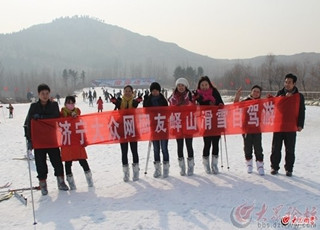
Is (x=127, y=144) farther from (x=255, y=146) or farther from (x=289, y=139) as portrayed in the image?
(x=289, y=139)

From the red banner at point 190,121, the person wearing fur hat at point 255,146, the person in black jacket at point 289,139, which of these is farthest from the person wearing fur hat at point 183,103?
the person in black jacket at point 289,139

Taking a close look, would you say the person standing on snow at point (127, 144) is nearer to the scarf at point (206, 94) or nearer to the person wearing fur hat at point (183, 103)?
the person wearing fur hat at point (183, 103)

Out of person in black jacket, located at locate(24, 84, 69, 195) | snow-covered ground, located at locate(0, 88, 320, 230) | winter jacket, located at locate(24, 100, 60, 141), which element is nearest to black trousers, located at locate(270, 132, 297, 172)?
snow-covered ground, located at locate(0, 88, 320, 230)

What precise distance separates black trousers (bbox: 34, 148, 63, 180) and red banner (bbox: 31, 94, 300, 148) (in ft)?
2.05

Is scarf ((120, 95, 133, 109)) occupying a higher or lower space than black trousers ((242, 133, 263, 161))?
higher

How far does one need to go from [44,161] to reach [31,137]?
529mm

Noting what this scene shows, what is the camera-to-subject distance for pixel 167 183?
5922mm

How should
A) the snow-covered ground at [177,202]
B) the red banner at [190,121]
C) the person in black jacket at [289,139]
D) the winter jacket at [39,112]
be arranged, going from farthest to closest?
the red banner at [190,121], the person in black jacket at [289,139], the winter jacket at [39,112], the snow-covered ground at [177,202]

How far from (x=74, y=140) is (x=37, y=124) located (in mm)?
731

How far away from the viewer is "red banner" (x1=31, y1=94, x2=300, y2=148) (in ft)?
20.2

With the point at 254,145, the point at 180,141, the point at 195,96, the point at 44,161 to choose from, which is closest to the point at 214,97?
the point at 195,96

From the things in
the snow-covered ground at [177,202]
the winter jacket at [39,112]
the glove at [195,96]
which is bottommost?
the snow-covered ground at [177,202]

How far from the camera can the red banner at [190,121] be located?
6.16 meters

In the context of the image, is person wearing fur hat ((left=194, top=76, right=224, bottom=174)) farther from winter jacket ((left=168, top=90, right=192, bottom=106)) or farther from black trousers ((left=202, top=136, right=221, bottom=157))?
winter jacket ((left=168, top=90, right=192, bottom=106))
